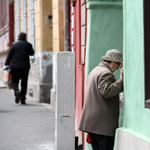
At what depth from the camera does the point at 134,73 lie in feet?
13.8

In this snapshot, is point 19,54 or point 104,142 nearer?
point 104,142

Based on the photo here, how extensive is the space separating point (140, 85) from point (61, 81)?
2.03 meters

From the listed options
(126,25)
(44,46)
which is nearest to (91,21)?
(126,25)

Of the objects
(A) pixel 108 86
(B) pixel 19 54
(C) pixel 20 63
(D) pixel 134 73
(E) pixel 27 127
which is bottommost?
(E) pixel 27 127

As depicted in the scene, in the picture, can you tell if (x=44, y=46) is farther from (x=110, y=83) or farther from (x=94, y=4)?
(x=110, y=83)

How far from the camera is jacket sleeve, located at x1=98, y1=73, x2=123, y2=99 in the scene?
4406mm

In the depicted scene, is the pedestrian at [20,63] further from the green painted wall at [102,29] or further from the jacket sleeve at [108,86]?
the jacket sleeve at [108,86]

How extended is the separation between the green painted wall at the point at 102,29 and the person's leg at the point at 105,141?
176cm

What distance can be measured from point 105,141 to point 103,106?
39 cm

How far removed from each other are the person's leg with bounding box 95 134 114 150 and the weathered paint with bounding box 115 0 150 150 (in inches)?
11.6

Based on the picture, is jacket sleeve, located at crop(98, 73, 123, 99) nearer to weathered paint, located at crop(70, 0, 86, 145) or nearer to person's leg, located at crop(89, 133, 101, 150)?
person's leg, located at crop(89, 133, 101, 150)

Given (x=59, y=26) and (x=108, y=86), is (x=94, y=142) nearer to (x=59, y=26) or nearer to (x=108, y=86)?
(x=108, y=86)

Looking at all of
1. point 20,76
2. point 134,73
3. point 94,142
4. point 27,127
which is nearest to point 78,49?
point 27,127

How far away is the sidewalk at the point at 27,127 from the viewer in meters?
6.64
